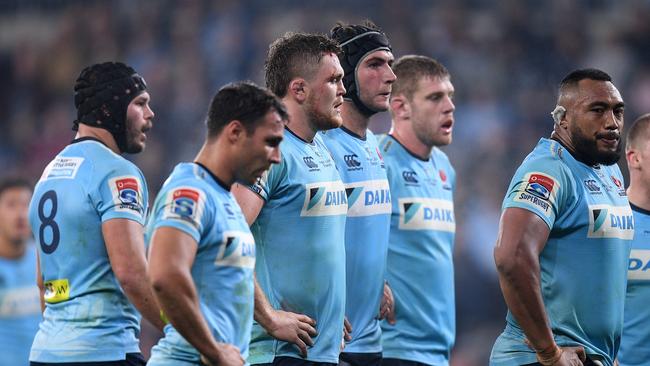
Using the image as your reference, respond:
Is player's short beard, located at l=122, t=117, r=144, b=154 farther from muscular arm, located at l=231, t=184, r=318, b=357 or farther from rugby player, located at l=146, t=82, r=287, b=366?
rugby player, located at l=146, t=82, r=287, b=366

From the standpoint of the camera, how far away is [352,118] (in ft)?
21.7

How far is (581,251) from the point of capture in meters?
5.56

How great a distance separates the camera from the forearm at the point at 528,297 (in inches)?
208

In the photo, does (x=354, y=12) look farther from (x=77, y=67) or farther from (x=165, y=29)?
(x=77, y=67)

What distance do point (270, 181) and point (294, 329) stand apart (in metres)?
0.77

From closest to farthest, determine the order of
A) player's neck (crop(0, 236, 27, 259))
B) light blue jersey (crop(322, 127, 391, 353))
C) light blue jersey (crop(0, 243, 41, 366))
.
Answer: light blue jersey (crop(322, 127, 391, 353)) → light blue jersey (crop(0, 243, 41, 366)) → player's neck (crop(0, 236, 27, 259))

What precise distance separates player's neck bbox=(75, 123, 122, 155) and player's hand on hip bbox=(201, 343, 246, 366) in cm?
165

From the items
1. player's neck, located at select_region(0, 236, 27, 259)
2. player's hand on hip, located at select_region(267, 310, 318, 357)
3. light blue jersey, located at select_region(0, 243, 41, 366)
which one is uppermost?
player's hand on hip, located at select_region(267, 310, 318, 357)

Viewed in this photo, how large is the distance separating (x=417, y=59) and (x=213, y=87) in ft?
22.5

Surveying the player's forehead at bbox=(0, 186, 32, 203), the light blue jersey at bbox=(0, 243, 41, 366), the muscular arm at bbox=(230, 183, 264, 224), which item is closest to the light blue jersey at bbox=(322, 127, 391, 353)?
the muscular arm at bbox=(230, 183, 264, 224)

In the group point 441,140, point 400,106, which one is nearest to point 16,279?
point 400,106

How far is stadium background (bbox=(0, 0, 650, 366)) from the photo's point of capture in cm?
1159

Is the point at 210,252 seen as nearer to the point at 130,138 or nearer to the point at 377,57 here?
the point at 130,138

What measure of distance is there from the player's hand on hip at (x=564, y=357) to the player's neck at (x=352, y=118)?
1.88 metres
